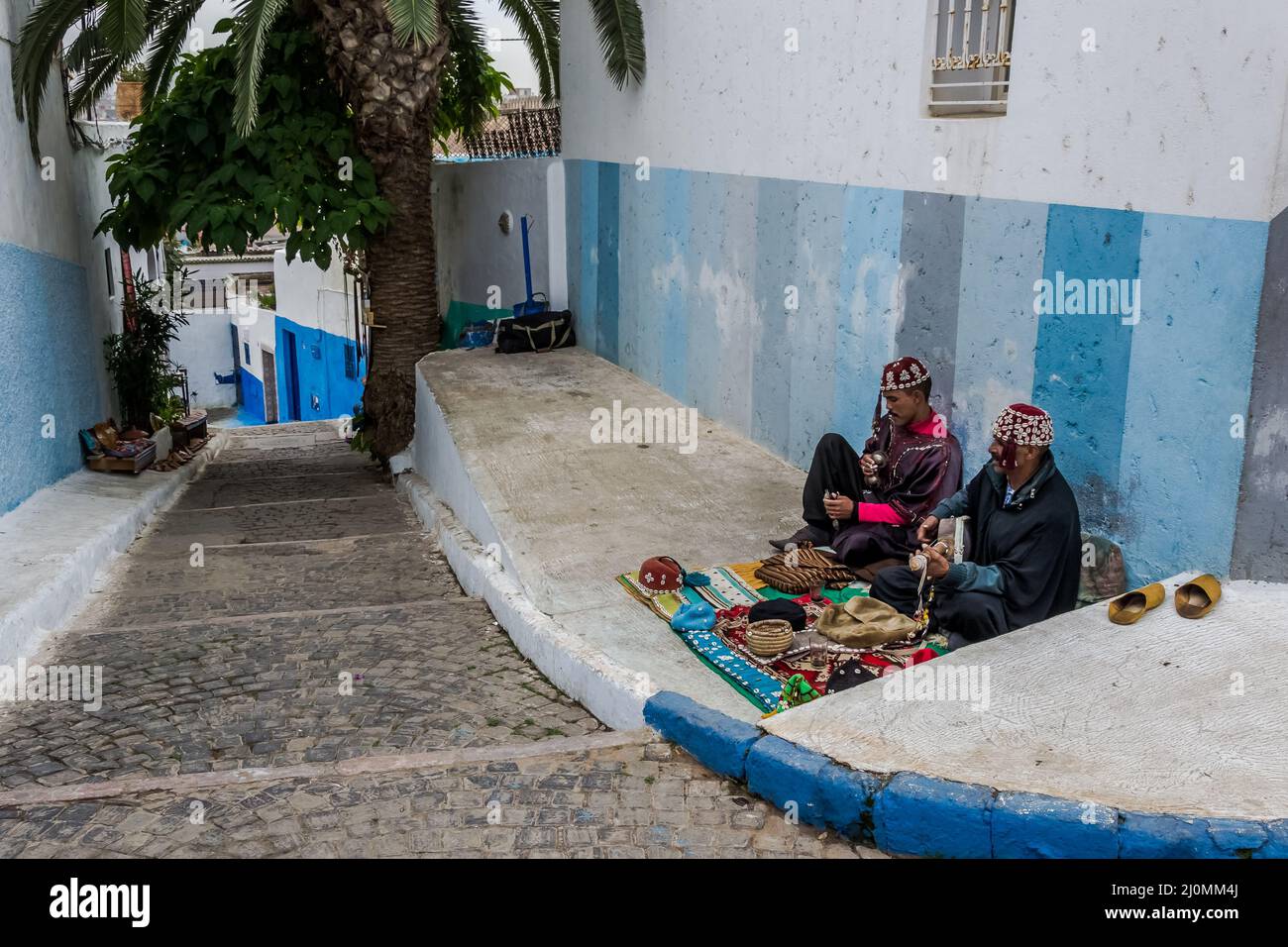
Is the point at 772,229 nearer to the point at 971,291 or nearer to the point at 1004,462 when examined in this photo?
the point at 971,291

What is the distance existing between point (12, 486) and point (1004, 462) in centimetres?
688

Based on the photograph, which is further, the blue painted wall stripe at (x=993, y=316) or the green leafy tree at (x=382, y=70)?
the green leafy tree at (x=382, y=70)

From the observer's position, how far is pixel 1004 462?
493cm

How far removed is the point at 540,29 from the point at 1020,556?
1008cm

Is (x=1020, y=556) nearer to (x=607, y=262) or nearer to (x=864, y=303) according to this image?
(x=864, y=303)

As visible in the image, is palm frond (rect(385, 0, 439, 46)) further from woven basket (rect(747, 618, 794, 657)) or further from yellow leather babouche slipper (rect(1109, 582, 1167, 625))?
yellow leather babouche slipper (rect(1109, 582, 1167, 625))

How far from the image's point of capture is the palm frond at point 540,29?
12.7m

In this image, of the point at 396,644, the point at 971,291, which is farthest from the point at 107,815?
the point at 971,291

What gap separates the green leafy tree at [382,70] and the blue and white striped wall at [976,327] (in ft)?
7.90

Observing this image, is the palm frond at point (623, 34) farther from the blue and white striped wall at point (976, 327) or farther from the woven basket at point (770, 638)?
the woven basket at point (770, 638)

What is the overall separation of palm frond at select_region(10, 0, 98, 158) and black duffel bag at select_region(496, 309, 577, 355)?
170 inches

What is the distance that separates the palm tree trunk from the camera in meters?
10.8

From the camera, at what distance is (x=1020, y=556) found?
489 centimetres

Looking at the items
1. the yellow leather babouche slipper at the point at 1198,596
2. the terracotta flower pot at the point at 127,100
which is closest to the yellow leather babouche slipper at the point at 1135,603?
the yellow leather babouche slipper at the point at 1198,596
